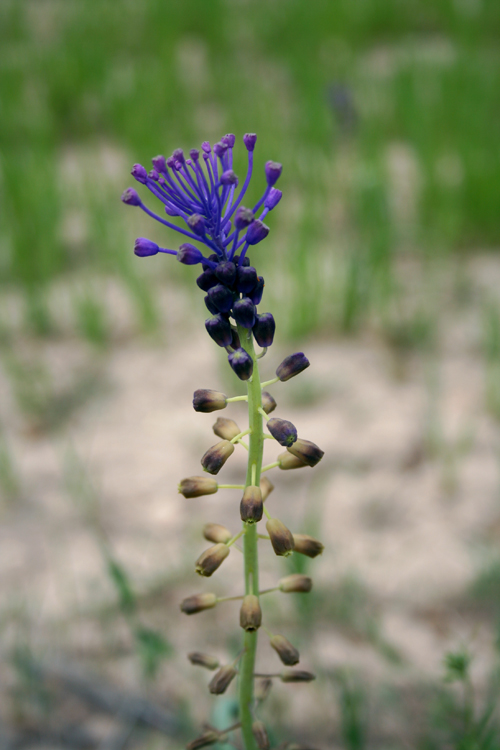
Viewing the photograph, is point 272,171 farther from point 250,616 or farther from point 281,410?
point 281,410

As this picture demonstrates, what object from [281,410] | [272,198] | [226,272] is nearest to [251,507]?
[226,272]

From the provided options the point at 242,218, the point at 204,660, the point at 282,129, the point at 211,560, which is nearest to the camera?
the point at 242,218

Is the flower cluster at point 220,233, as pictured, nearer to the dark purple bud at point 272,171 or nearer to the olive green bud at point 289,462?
the dark purple bud at point 272,171

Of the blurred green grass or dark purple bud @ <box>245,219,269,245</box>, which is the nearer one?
dark purple bud @ <box>245,219,269,245</box>

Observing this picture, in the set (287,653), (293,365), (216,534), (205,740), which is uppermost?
(293,365)

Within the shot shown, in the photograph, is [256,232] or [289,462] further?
[289,462]

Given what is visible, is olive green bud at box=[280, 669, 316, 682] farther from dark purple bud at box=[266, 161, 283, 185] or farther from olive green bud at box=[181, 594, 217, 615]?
dark purple bud at box=[266, 161, 283, 185]

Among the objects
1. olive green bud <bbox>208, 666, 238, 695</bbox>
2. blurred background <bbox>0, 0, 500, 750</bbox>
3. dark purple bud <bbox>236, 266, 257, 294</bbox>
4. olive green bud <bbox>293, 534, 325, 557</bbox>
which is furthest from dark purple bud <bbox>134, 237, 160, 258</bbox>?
blurred background <bbox>0, 0, 500, 750</bbox>
